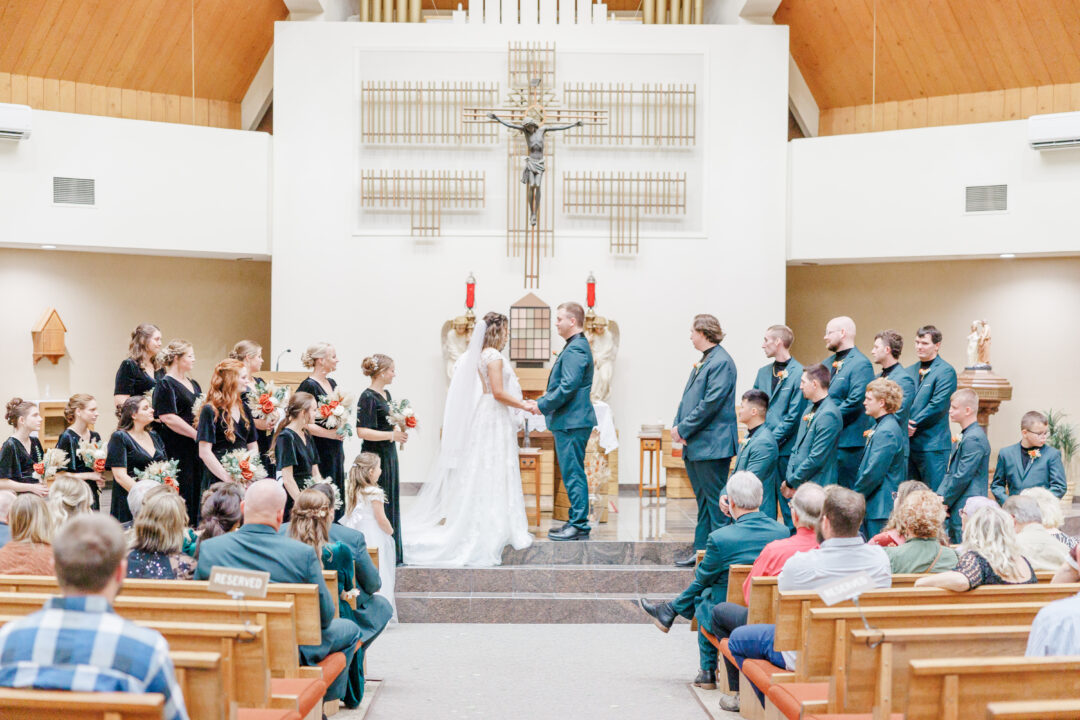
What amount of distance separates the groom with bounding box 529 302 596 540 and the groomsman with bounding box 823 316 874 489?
1.44 m

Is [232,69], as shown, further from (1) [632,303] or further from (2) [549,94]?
(1) [632,303]

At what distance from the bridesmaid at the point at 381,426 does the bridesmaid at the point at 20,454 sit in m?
1.82

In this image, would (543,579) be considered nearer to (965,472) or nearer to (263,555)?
(965,472)

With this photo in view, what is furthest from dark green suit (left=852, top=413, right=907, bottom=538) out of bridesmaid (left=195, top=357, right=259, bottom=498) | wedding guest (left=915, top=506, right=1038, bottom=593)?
bridesmaid (left=195, top=357, right=259, bottom=498)

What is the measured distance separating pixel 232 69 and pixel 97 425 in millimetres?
3840

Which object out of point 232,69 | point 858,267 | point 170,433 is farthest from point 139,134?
point 858,267

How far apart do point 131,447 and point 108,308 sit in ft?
18.3

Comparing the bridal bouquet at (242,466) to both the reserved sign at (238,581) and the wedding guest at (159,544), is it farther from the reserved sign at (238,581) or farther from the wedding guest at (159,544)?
the reserved sign at (238,581)

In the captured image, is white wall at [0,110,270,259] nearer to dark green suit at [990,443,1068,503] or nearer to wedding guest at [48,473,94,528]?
wedding guest at [48,473,94,528]

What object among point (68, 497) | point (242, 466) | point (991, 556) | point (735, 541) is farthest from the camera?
point (242, 466)

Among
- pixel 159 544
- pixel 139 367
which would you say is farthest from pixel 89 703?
pixel 139 367

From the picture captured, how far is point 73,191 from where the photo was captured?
8.96 metres

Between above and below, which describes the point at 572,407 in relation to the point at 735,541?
above

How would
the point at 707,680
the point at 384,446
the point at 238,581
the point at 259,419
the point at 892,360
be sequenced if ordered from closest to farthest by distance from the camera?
the point at 238,581 < the point at 707,680 < the point at 892,360 < the point at 259,419 < the point at 384,446
